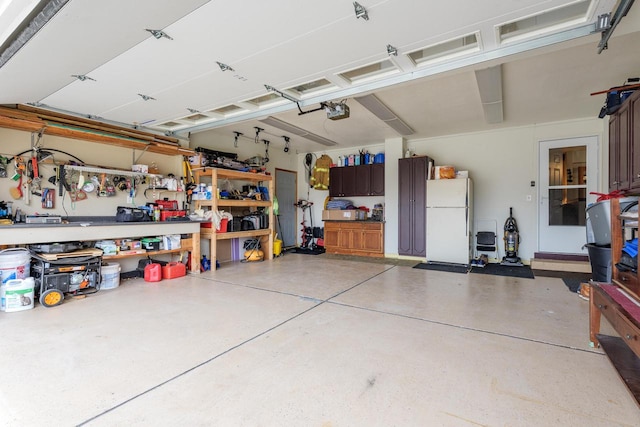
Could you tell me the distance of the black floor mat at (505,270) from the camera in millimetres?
5035

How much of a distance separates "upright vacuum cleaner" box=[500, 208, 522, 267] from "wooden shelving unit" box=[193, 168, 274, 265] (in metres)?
4.78

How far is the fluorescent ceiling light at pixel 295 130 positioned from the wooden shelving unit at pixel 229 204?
42.6 inches

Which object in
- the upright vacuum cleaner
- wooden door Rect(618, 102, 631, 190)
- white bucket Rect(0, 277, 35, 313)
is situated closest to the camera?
wooden door Rect(618, 102, 631, 190)

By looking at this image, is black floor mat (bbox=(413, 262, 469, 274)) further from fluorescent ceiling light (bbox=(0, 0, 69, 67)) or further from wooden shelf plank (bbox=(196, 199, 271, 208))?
fluorescent ceiling light (bbox=(0, 0, 69, 67))

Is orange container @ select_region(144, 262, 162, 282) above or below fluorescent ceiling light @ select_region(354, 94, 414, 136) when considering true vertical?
below

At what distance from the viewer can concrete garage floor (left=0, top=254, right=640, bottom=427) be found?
161cm

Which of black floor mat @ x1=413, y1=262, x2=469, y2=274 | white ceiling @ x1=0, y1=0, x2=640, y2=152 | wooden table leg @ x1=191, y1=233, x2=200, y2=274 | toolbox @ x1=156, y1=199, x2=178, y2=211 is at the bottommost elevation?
black floor mat @ x1=413, y1=262, x2=469, y2=274

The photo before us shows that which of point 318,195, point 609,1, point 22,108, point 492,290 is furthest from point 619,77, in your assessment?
point 22,108

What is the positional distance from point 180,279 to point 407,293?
3432 millimetres

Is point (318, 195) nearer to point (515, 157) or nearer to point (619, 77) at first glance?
point (515, 157)

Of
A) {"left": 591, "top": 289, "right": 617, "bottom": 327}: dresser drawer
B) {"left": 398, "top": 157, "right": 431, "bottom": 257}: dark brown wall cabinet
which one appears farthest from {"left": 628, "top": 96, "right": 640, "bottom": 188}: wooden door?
{"left": 398, "top": 157, "right": 431, "bottom": 257}: dark brown wall cabinet

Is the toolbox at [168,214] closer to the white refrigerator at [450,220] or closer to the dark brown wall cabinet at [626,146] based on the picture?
the white refrigerator at [450,220]

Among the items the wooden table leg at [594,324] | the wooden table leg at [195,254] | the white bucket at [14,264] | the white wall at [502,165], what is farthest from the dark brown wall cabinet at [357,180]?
the white bucket at [14,264]

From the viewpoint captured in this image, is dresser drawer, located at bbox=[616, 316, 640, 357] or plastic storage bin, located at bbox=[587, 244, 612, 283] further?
plastic storage bin, located at bbox=[587, 244, 612, 283]
